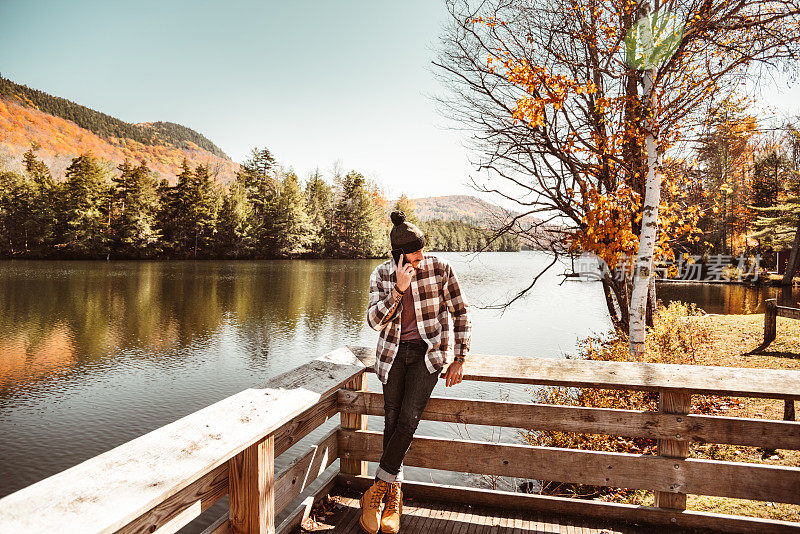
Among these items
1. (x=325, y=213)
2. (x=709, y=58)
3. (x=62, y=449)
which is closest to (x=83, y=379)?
(x=62, y=449)

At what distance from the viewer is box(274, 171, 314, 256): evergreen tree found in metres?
59.8

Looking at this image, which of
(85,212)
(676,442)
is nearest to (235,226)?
(85,212)

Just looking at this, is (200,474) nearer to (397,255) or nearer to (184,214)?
(397,255)

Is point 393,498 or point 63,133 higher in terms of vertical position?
point 63,133

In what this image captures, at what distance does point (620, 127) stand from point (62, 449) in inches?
446

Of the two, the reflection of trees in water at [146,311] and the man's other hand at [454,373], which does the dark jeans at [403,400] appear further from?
the reflection of trees in water at [146,311]

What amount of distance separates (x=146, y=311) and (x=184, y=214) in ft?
117

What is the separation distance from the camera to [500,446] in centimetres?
316

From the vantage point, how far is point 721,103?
293 inches

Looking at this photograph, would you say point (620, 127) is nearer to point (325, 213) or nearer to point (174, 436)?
point (174, 436)

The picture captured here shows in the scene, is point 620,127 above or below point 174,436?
above

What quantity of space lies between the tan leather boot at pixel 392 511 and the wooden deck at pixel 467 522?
11 cm

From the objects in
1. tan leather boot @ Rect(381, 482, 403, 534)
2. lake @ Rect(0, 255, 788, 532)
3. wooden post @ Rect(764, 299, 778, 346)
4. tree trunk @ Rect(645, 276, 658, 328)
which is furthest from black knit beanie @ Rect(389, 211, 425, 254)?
wooden post @ Rect(764, 299, 778, 346)

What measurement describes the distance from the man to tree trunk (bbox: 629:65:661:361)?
4963 mm
